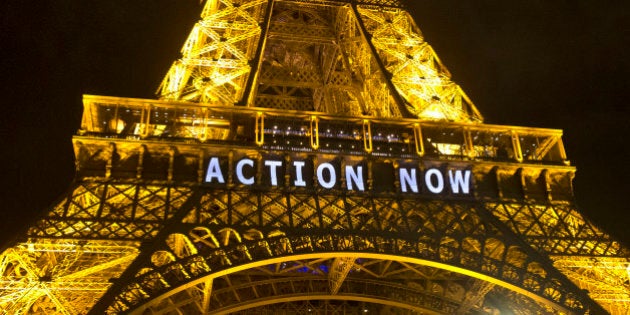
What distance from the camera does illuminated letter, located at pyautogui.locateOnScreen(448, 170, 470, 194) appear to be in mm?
18219

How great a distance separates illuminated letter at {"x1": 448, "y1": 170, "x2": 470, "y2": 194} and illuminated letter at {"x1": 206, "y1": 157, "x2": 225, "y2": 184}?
6.80 meters

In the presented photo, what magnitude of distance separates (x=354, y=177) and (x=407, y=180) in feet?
5.28

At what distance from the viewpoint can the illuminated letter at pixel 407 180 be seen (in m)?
17.9

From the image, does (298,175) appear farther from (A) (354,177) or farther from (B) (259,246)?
(B) (259,246)

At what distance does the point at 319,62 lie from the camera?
104 feet

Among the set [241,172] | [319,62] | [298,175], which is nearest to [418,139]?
[298,175]

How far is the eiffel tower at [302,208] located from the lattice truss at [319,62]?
0.42 feet

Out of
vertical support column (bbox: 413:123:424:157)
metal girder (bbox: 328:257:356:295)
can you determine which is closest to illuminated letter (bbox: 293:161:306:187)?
metal girder (bbox: 328:257:356:295)

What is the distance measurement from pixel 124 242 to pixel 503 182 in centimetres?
1129

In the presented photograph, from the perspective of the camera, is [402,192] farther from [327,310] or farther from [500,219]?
[327,310]

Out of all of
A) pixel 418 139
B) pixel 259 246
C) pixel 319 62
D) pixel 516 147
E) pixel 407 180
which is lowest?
pixel 259 246

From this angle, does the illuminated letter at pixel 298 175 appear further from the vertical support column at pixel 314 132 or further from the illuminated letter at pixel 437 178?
the illuminated letter at pixel 437 178

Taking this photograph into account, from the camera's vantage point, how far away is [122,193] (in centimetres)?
1591

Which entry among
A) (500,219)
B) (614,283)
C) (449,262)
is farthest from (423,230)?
(614,283)
